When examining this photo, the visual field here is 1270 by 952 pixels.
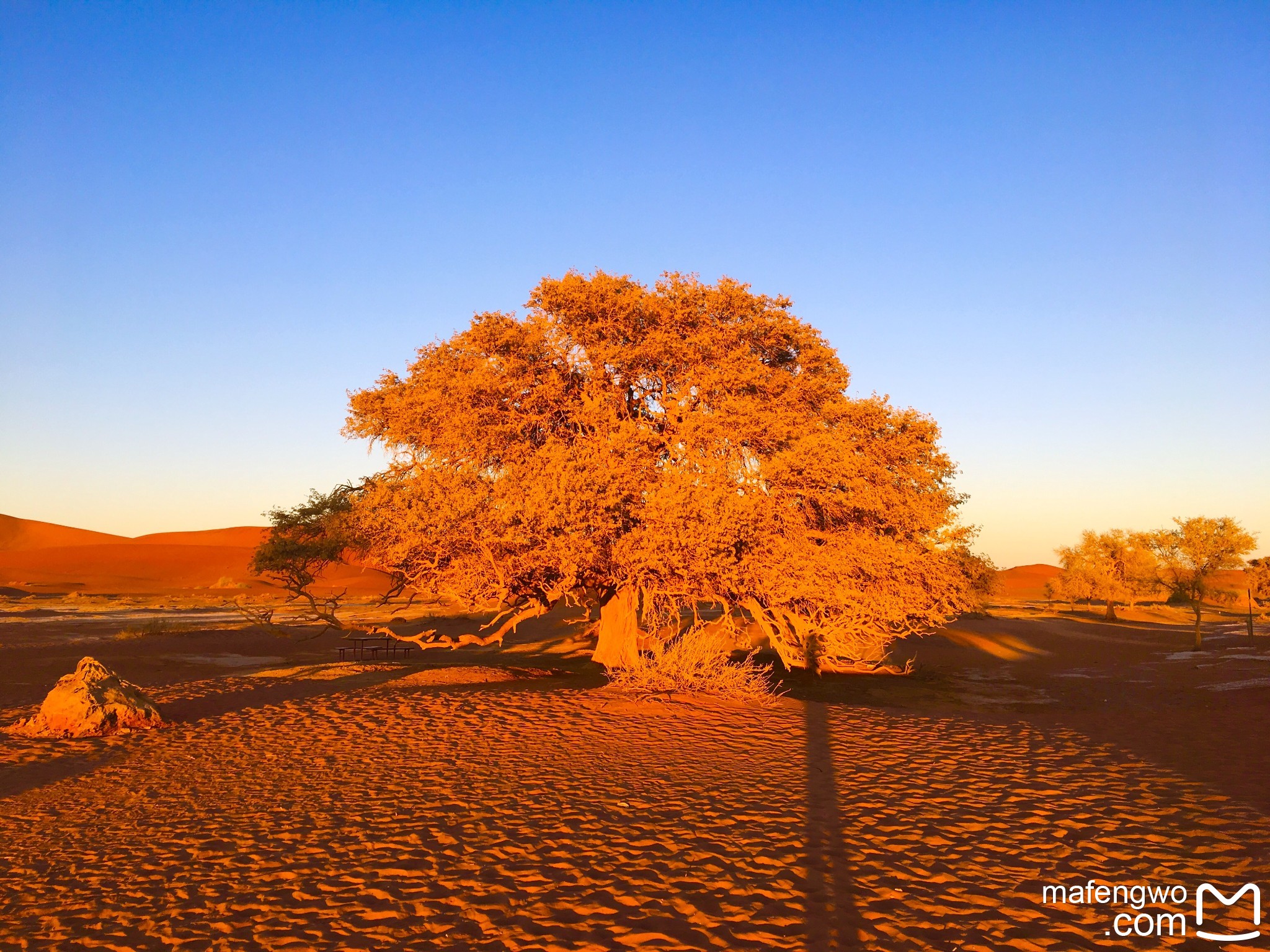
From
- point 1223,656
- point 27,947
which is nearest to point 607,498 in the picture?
point 27,947

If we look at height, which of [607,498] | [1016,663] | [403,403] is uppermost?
[403,403]

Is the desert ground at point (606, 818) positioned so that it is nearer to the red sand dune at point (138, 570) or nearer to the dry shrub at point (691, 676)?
the dry shrub at point (691, 676)

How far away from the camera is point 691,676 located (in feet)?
53.4

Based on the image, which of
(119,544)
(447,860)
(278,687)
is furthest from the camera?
(119,544)

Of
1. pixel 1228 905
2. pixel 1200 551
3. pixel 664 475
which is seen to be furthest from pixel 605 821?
pixel 1200 551

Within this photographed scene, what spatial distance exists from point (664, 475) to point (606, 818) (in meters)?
9.14

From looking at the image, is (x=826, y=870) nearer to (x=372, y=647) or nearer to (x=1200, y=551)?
(x=372, y=647)

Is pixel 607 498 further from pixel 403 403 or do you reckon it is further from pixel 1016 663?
pixel 1016 663

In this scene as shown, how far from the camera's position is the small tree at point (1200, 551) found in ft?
122

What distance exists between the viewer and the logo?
5629 millimetres

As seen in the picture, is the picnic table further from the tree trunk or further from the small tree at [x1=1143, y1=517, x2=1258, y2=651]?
the small tree at [x1=1143, y1=517, x2=1258, y2=651]

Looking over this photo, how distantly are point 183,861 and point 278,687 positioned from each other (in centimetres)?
1120

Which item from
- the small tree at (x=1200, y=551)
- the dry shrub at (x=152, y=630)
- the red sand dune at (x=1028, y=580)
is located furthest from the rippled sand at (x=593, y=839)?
the red sand dune at (x=1028, y=580)

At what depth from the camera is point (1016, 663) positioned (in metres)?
29.2
